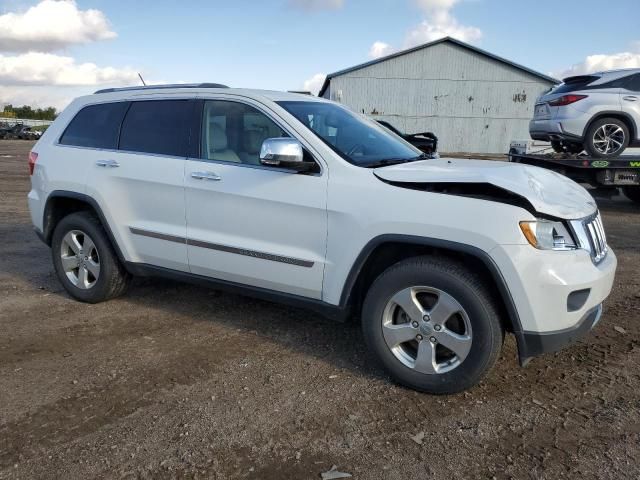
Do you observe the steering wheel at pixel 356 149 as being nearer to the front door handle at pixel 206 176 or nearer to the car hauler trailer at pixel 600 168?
the front door handle at pixel 206 176

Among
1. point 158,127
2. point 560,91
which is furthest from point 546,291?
point 560,91

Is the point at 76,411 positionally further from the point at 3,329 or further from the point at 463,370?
the point at 463,370

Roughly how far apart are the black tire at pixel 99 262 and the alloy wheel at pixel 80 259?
0.09 ft

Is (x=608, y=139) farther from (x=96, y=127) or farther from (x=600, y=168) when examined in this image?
(x=96, y=127)

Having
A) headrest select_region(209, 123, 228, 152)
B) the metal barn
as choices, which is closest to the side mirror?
headrest select_region(209, 123, 228, 152)

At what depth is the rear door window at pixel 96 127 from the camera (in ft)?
15.2

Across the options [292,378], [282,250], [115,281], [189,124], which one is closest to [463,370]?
[292,378]

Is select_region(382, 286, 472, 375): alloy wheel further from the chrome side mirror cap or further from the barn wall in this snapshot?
the barn wall

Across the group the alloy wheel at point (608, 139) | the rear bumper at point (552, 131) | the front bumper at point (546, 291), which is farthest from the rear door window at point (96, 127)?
the alloy wheel at point (608, 139)

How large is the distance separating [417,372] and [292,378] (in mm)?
808

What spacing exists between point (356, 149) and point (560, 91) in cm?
703

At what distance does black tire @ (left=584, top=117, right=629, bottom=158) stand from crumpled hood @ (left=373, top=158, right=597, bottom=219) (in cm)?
618

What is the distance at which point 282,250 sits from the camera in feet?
12.0

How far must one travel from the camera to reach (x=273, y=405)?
318 centimetres
